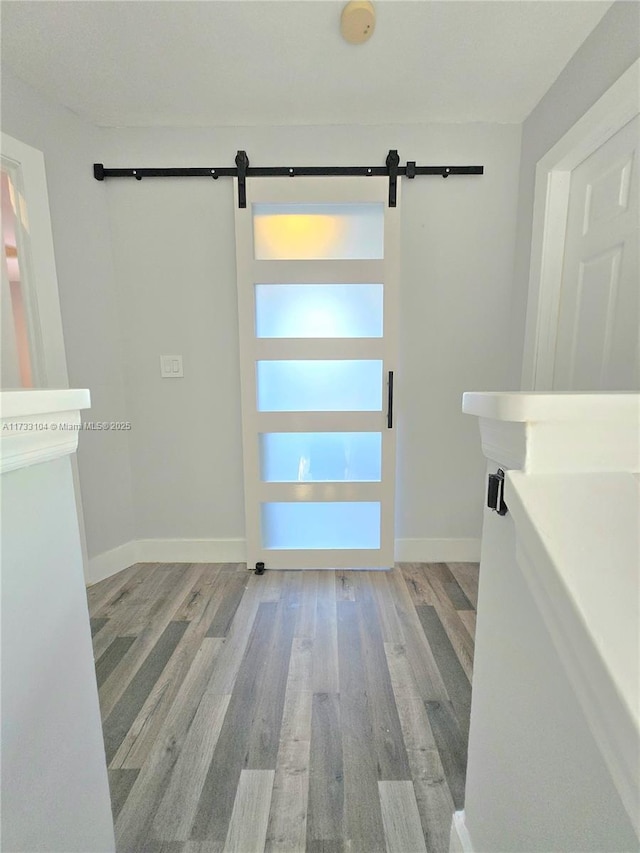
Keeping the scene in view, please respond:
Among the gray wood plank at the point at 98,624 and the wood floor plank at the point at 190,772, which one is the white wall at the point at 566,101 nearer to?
the wood floor plank at the point at 190,772

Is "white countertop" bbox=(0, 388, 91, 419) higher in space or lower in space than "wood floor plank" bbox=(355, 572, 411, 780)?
higher

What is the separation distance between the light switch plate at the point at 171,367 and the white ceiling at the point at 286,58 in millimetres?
1255

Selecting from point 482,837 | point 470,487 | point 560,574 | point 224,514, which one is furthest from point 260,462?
point 560,574

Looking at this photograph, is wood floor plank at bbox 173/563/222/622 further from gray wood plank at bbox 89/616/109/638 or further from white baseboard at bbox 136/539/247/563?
gray wood plank at bbox 89/616/109/638

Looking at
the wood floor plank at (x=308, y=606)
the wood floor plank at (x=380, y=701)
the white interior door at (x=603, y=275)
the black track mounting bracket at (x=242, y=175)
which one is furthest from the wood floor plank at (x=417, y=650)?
the black track mounting bracket at (x=242, y=175)

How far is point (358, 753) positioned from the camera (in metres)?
1.18

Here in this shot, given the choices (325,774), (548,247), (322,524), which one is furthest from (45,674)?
(548,247)

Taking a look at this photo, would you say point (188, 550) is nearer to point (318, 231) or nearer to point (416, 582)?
point (416, 582)

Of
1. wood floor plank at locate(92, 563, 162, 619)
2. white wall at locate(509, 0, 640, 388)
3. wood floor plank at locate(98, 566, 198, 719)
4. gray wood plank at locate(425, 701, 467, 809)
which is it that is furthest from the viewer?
wood floor plank at locate(92, 563, 162, 619)

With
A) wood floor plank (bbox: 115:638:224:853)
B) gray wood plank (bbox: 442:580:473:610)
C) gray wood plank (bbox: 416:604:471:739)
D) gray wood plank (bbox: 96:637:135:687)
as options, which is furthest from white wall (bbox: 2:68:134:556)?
gray wood plank (bbox: 442:580:473:610)

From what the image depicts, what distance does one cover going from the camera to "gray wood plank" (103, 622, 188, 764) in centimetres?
125

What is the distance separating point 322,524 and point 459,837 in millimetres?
1520

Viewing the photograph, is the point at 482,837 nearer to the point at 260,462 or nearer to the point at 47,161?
the point at 260,462

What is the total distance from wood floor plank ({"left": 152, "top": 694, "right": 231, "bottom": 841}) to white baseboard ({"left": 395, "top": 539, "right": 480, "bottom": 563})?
4.39 ft
